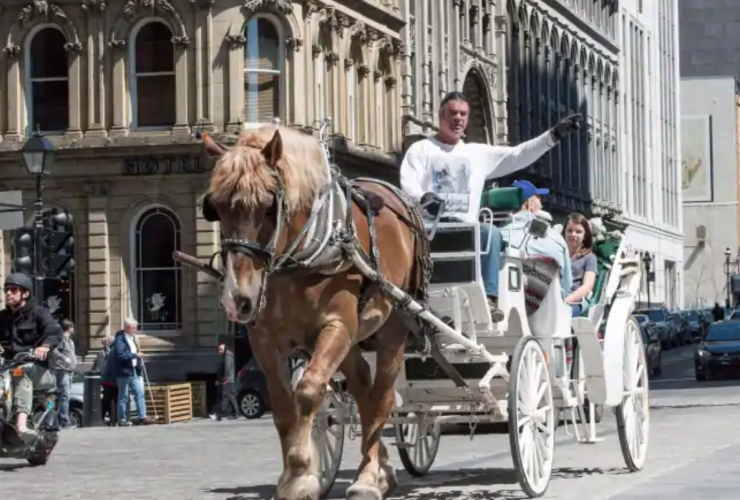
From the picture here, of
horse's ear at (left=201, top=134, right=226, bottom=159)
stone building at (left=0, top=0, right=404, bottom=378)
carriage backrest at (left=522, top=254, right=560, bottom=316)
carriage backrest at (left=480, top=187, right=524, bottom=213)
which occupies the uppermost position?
stone building at (left=0, top=0, right=404, bottom=378)

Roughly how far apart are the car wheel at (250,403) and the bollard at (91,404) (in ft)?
10.3

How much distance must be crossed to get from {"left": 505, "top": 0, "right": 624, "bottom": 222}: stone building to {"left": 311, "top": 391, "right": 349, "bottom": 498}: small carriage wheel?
58.3 m

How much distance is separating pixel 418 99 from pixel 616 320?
43.0 m

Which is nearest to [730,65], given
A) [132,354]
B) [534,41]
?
[534,41]

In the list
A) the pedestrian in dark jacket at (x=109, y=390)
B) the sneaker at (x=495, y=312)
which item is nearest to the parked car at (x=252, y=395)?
the pedestrian in dark jacket at (x=109, y=390)

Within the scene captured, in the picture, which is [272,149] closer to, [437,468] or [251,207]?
[251,207]

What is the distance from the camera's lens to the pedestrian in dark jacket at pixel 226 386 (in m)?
38.0

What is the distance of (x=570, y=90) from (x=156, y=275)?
141 feet

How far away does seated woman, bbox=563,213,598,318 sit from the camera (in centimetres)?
1520

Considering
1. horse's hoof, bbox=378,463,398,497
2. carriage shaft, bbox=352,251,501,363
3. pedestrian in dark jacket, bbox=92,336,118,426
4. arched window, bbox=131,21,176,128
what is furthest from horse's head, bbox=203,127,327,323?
arched window, bbox=131,21,176,128

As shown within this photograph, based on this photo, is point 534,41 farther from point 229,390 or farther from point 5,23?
point 229,390

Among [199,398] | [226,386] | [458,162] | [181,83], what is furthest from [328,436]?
[181,83]

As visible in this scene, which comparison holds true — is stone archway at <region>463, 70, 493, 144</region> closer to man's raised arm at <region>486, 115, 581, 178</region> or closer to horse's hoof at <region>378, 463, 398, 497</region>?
man's raised arm at <region>486, 115, 581, 178</region>

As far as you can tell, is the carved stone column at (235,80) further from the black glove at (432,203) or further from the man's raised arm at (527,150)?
the black glove at (432,203)
